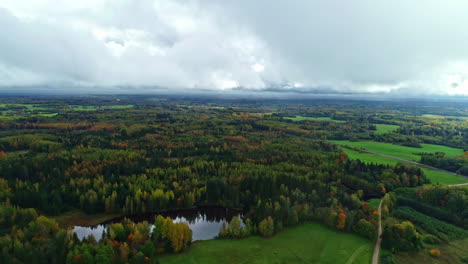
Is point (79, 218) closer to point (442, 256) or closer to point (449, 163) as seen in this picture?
point (442, 256)

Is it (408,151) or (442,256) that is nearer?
(442,256)

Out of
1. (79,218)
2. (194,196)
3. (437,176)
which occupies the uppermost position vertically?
(437,176)

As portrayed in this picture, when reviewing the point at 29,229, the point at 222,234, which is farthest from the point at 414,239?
the point at 29,229

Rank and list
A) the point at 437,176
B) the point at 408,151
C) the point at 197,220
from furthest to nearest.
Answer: the point at 408,151, the point at 437,176, the point at 197,220

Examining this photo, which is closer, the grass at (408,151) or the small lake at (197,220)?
the small lake at (197,220)

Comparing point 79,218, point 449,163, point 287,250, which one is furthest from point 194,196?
point 449,163

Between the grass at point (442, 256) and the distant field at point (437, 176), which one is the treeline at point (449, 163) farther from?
the grass at point (442, 256)

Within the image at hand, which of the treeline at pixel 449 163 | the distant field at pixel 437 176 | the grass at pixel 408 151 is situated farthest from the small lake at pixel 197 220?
the grass at pixel 408 151
